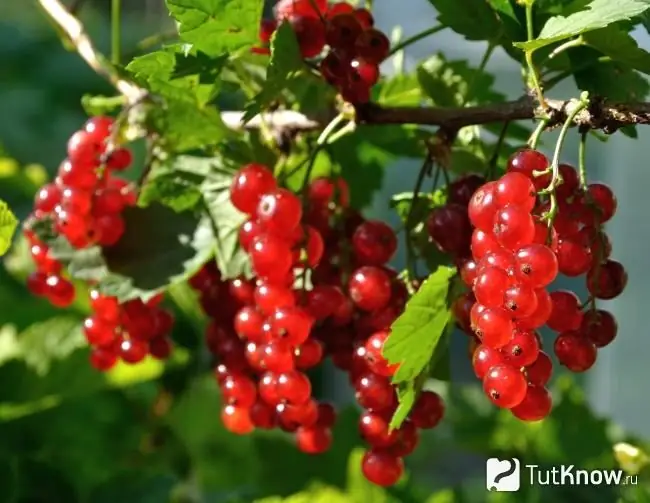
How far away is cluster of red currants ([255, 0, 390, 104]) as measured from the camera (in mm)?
488

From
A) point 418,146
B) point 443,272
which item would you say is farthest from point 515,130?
point 443,272

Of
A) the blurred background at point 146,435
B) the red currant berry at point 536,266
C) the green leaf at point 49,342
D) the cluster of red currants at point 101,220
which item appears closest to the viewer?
the red currant berry at point 536,266

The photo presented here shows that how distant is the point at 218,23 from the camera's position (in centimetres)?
49

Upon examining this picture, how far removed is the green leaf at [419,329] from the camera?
438 mm

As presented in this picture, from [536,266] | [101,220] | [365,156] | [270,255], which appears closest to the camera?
[536,266]

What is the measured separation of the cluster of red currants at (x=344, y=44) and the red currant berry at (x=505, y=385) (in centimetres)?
17

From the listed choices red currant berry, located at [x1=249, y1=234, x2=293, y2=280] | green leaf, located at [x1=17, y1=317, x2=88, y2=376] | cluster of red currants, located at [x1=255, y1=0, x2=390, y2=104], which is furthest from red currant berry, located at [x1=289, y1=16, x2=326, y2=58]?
green leaf, located at [x1=17, y1=317, x2=88, y2=376]

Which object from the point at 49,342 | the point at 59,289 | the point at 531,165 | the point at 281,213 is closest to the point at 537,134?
the point at 531,165

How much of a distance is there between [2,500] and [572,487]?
413mm

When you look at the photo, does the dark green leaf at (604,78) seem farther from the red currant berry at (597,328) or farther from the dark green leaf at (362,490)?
the dark green leaf at (362,490)

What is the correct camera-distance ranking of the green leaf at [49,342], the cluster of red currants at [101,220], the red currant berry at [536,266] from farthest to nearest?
the green leaf at [49,342] < the cluster of red currants at [101,220] < the red currant berry at [536,266]

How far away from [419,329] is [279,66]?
148 mm

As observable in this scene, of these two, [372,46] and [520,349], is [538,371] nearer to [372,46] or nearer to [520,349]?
[520,349]

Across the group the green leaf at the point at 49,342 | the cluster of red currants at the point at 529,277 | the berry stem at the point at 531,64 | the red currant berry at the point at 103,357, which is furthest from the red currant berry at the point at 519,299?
the green leaf at the point at 49,342
